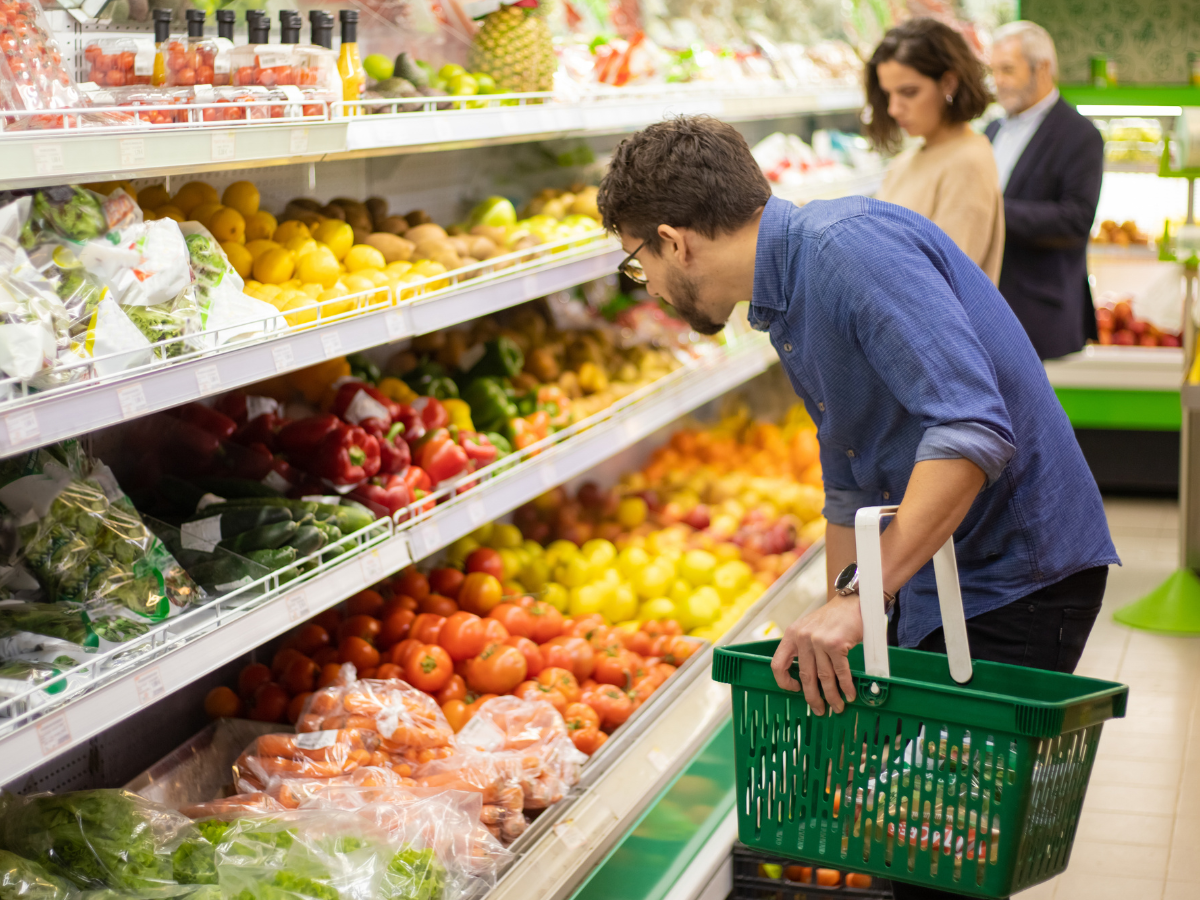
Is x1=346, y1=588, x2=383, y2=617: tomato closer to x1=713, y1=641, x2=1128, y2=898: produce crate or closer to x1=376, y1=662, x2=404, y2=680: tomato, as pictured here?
x1=376, y1=662, x2=404, y2=680: tomato

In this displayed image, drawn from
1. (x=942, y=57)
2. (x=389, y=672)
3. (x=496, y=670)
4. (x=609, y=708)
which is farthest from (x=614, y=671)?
(x=942, y=57)

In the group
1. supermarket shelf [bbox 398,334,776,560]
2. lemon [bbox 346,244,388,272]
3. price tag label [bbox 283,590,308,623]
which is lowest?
supermarket shelf [bbox 398,334,776,560]

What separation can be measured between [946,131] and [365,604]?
2176 millimetres

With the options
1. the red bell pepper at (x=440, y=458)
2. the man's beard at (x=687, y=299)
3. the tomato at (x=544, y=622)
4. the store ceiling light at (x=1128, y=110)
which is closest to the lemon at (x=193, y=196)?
the red bell pepper at (x=440, y=458)

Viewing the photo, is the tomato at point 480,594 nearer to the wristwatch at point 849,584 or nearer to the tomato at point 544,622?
the tomato at point 544,622

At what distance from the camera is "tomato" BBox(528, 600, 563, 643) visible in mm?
3146

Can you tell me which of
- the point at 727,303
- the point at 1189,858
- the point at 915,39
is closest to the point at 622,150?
the point at 727,303

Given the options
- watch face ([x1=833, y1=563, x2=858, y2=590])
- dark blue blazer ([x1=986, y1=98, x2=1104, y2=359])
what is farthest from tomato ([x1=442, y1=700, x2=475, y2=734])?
dark blue blazer ([x1=986, y1=98, x2=1104, y2=359])

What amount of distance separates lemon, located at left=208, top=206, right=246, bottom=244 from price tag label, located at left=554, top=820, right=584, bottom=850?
4.28 ft

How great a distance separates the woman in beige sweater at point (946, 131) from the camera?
356 centimetres

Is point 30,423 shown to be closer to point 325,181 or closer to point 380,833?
point 380,833

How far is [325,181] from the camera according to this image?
128 inches

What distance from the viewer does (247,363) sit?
1912 millimetres

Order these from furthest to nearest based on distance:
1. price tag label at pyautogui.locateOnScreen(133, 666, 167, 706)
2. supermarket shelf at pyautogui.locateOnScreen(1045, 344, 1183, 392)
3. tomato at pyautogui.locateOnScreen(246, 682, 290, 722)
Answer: supermarket shelf at pyautogui.locateOnScreen(1045, 344, 1183, 392) < tomato at pyautogui.locateOnScreen(246, 682, 290, 722) < price tag label at pyautogui.locateOnScreen(133, 666, 167, 706)
